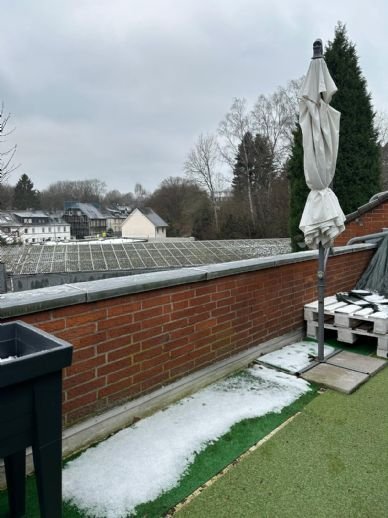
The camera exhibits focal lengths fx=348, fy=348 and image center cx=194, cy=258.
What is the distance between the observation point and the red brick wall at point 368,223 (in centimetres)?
659

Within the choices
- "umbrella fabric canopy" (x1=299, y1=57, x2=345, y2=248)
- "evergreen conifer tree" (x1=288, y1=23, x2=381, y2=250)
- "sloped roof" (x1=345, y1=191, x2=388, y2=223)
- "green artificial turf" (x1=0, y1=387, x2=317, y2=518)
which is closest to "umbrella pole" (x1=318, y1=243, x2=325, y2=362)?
"umbrella fabric canopy" (x1=299, y1=57, x2=345, y2=248)

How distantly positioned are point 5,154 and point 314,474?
24.1ft

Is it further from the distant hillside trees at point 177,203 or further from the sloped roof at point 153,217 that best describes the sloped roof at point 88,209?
the sloped roof at point 153,217

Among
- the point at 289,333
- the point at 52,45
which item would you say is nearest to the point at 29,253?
the point at 52,45

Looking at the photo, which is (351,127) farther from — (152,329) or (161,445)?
(161,445)

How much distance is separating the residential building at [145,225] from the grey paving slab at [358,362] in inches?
1860

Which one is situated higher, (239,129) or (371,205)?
(239,129)

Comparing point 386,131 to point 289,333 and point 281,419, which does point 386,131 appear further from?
point 281,419

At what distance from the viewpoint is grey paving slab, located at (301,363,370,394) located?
118 inches

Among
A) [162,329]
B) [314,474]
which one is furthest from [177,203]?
[314,474]

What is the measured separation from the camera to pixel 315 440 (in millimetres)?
2312

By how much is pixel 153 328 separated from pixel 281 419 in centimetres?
116

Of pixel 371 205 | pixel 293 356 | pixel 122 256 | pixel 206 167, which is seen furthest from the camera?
pixel 206 167

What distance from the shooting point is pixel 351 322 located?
12.9 ft
